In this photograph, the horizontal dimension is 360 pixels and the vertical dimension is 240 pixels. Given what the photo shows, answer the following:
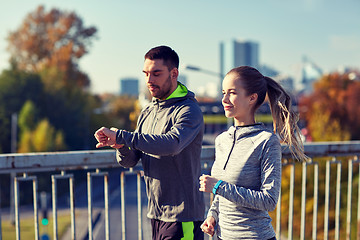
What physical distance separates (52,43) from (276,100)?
4001 cm

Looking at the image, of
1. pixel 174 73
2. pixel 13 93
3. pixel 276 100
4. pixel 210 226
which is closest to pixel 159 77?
pixel 174 73

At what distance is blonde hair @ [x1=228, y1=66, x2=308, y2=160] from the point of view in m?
2.12

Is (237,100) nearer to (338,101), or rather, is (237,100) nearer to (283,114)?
(283,114)

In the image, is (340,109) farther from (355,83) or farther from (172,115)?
(172,115)

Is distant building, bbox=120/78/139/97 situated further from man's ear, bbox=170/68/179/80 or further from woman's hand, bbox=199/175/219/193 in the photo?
woman's hand, bbox=199/175/219/193

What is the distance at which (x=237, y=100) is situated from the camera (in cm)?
211

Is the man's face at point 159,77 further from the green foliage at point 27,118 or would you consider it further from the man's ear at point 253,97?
the green foliage at point 27,118

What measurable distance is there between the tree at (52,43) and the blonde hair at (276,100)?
37.9 metres

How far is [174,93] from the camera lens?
2.42 metres

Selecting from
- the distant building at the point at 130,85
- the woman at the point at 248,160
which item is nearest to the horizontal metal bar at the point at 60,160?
the woman at the point at 248,160

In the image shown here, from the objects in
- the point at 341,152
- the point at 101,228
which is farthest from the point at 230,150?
the point at 101,228

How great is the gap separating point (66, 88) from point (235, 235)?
1534 inches

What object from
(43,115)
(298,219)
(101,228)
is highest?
(43,115)

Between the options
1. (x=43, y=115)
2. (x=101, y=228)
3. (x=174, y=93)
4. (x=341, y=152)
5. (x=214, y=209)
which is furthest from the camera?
(x=43, y=115)
